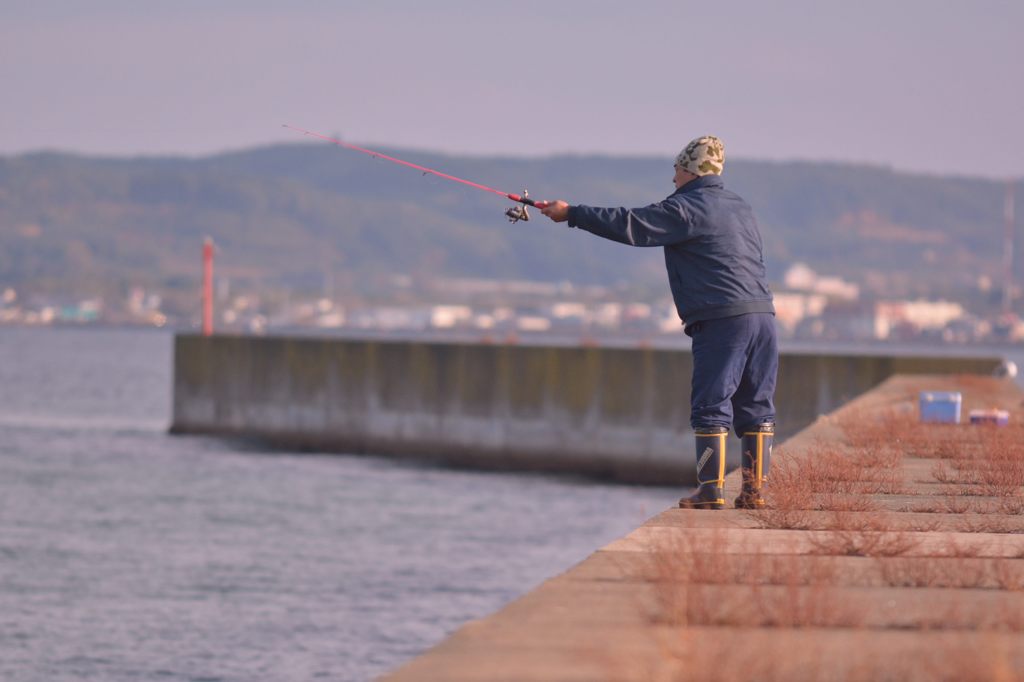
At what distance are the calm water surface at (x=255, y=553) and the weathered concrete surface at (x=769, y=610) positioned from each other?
680 cm

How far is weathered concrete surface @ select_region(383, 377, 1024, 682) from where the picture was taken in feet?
14.8

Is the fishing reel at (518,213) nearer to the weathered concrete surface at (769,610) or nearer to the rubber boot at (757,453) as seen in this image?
the rubber boot at (757,453)

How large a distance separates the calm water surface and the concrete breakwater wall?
818 millimetres

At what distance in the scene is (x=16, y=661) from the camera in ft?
43.9

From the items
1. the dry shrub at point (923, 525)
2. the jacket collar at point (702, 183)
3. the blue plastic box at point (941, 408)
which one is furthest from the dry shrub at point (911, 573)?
the blue plastic box at point (941, 408)

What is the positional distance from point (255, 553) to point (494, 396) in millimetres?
12523

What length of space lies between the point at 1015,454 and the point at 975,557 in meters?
4.08

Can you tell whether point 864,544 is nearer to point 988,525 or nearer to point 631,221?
point 988,525

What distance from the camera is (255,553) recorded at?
67.9ft

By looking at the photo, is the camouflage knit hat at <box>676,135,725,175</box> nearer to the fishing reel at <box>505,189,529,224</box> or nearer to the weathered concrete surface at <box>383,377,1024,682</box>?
the fishing reel at <box>505,189,529,224</box>

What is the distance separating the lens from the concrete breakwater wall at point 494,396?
30.6 metres

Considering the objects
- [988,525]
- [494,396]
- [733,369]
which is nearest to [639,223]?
[733,369]

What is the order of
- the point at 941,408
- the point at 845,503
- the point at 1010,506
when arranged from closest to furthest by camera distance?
the point at 845,503, the point at 1010,506, the point at 941,408

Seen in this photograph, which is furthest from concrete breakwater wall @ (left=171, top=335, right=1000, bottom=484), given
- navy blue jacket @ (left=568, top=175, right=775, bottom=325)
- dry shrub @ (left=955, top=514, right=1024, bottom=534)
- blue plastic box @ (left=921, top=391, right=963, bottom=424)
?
dry shrub @ (left=955, top=514, right=1024, bottom=534)
